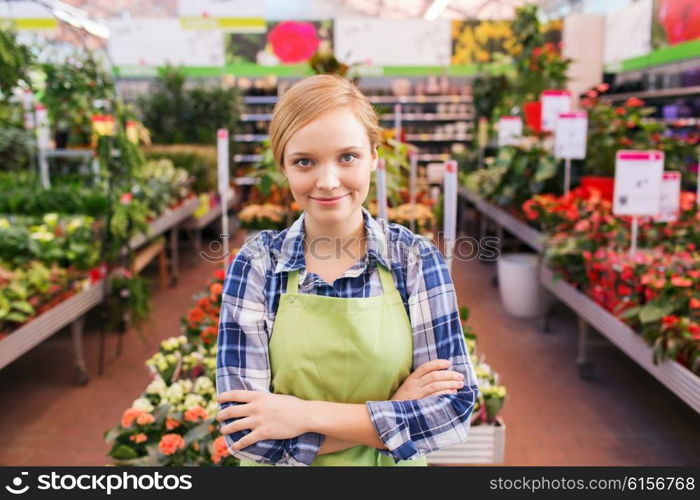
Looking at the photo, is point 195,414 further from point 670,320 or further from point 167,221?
point 167,221

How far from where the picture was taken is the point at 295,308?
1.14 meters

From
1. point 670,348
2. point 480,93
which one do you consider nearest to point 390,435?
point 670,348

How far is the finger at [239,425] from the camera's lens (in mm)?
1095

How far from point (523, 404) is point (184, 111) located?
23.3 ft

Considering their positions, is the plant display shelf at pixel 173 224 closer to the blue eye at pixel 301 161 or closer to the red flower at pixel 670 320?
the red flower at pixel 670 320

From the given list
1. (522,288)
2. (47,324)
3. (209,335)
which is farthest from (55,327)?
(522,288)

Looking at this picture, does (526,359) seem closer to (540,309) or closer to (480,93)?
(540,309)

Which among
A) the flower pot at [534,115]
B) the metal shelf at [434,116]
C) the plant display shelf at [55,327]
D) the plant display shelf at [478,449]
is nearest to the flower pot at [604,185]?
the flower pot at [534,115]

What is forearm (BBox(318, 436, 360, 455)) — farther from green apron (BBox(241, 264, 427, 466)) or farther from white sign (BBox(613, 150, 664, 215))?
white sign (BBox(613, 150, 664, 215))

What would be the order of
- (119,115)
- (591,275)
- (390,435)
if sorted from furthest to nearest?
(119,115) < (591,275) < (390,435)

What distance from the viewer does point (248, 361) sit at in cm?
114

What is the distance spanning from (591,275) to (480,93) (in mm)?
6160

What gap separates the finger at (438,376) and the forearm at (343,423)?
113mm
